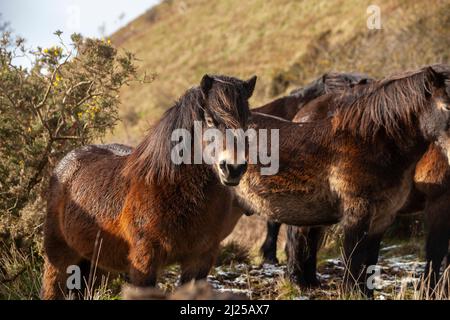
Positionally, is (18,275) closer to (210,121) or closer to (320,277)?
(210,121)

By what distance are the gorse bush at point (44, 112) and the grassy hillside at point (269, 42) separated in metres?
7.83

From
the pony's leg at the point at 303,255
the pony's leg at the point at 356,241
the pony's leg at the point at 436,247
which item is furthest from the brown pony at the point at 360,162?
the pony's leg at the point at 436,247

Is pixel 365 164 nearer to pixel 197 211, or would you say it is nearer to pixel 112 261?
pixel 197 211

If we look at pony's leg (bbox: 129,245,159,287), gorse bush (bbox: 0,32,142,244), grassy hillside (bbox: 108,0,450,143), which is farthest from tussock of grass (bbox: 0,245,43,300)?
grassy hillside (bbox: 108,0,450,143)

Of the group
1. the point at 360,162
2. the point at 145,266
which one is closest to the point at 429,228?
the point at 360,162

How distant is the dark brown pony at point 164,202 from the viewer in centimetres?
441

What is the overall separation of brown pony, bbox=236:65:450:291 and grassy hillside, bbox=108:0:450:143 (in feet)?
31.0

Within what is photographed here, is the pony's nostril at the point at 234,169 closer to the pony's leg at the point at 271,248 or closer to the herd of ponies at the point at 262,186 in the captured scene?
the herd of ponies at the point at 262,186

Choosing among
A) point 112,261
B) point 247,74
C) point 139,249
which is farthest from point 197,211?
point 247,74

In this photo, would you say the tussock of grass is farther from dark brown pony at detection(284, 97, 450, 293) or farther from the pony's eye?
the pony's eye

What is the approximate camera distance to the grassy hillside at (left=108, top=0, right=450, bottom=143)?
19203 mm

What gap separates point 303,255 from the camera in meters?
6.84

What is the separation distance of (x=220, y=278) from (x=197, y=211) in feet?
9.54

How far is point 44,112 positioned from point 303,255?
11.7 ft
